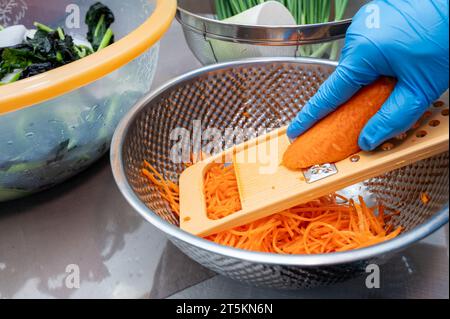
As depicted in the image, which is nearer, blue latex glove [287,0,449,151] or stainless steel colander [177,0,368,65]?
blue latex glove [287,0,449,151]

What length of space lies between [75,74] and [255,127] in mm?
436

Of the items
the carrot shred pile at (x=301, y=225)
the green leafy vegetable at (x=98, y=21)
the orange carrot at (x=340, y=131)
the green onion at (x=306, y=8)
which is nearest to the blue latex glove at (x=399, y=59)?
the orange carrot at (x=340, y=131)

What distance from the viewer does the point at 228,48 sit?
1016 millimetres

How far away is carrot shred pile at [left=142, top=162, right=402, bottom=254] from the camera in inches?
27.4

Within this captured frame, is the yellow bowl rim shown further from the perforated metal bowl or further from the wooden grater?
the wooden grater

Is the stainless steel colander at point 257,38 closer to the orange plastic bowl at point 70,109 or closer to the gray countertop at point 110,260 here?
the orange plastic bowl at point 70,109

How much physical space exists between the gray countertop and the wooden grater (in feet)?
0.34

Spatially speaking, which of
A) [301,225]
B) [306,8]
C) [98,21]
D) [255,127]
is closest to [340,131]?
[301,225]

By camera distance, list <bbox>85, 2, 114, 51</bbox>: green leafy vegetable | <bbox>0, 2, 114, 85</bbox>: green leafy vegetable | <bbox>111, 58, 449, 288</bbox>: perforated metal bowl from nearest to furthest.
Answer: <bbox>111, 58, 449, 288</bbox>: perforated metal bowl < <bbox>0, 2, 114, 85</bbox>: green leafy vegetable < <bbox>85, 2, 114, 51</bbox>: green leafy vegetable

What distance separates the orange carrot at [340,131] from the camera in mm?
628

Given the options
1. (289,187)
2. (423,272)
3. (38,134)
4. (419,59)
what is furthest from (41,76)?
(423,272)

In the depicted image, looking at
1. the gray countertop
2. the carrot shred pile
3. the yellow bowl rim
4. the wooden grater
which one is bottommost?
the gray countertop

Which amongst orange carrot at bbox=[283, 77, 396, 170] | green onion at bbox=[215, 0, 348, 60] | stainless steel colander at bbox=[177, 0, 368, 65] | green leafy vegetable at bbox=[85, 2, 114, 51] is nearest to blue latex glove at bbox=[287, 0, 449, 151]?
orange carrot at bbox=[283, 77, 396, 170]
